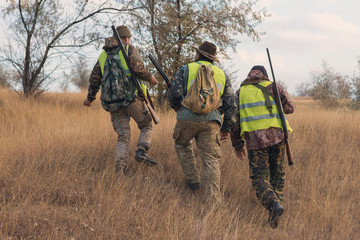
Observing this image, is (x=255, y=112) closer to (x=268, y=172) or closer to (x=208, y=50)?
(x=268, y=172)

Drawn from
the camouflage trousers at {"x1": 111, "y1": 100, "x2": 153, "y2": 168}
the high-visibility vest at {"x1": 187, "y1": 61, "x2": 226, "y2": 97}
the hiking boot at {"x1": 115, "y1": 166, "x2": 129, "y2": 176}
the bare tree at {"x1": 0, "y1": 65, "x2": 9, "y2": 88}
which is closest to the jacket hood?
the camouflage trousers at {"x1": 111, "y1": 100, "x2": 153, "y2": 168}

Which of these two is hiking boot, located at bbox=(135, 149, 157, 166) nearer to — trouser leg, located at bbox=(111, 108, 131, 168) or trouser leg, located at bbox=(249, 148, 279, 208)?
trouser leg, located at bbox=(111, 108, 131, 168)

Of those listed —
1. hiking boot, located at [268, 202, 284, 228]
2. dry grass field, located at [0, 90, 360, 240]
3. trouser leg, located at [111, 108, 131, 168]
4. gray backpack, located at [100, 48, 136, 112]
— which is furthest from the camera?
trouser leg, located at [111, 108, 131, 168]

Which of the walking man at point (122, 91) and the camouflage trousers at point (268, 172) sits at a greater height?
the walking man at point (122, 91)

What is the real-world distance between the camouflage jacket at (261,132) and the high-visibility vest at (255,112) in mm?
59

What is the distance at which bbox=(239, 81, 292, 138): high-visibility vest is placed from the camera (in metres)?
4.29

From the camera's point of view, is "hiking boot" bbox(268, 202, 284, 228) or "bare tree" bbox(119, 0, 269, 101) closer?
"hiking boot" bbox(268, 202, 284, 228)

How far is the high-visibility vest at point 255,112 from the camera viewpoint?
429 centimetres

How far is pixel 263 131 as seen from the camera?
426 cm

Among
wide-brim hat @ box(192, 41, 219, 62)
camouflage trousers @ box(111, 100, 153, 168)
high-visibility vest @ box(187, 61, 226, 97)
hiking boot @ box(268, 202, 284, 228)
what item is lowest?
hiking boot @ box(268, 202, 284, 228)

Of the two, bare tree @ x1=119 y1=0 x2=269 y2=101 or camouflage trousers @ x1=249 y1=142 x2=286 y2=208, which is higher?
bare tree @ x1=119 y1=0 x2=269 y2=101

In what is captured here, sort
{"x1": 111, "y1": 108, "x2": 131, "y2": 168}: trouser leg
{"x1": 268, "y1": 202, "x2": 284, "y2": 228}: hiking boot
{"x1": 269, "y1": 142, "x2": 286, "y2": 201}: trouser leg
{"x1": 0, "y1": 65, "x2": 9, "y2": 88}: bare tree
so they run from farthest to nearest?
{"x1": 0, "y1": 65, "x2": 9, "y2": 88}: bare tree < {"x1": 111, "y1": 108, "x2": 131, "y2": 168}: trouser leg < {"x1": 269, "y1": 142, "x2": 286, "y2": 201}: trouser leg < {"x1": 268, "y1": 202, "x2": 284, "y2": 228}: hiking boot

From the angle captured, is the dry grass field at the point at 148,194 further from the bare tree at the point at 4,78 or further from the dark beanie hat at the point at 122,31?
the bare tree at the point at 4,78

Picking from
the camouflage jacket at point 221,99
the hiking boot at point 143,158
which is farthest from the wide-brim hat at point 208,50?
the hiking boot at point 143,158
